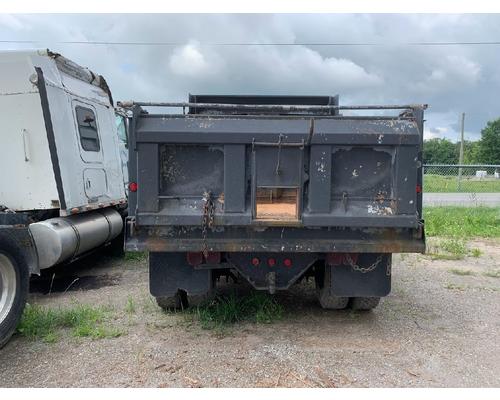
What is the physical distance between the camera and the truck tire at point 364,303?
16.2ft

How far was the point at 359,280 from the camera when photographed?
179 inches

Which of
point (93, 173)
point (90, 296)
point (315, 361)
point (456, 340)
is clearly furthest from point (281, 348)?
point (93, 173)

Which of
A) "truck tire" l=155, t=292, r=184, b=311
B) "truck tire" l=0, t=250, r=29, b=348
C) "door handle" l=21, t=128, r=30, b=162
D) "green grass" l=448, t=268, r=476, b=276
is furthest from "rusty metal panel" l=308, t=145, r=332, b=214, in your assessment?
"green grass" l=448, t=268, r=476, b=276

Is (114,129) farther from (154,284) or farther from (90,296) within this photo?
(154,284)

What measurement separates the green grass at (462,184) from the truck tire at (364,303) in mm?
11349

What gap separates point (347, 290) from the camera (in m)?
4.55

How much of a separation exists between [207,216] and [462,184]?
45.5 ft

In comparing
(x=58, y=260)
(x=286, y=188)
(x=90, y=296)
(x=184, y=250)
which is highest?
(x=286, y=188)

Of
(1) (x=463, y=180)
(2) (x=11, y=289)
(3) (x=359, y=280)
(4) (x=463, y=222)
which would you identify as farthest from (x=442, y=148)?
(2) (x=11, y=289)

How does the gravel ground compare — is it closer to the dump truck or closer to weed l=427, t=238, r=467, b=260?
the dump truck

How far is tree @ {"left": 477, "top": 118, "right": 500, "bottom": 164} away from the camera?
226 ft

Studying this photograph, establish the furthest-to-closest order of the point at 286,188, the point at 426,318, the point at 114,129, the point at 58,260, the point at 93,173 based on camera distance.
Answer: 1. the point at 114,129
2. the point at 93,173
3. the point at 58,260
4. the point at 426,318
5. the point at 286,188

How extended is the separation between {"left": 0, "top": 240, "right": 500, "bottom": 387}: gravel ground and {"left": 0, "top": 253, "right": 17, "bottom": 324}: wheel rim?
0.33m

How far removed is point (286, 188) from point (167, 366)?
5.47ft
